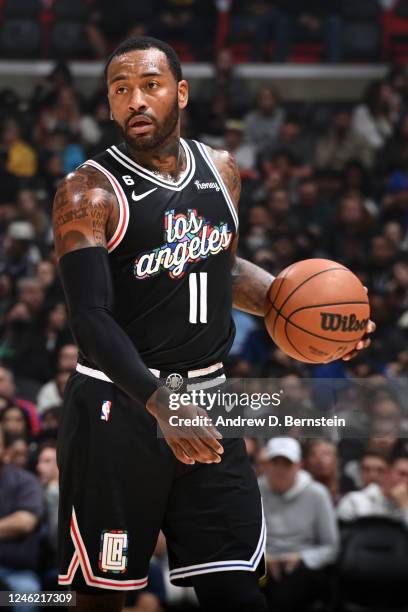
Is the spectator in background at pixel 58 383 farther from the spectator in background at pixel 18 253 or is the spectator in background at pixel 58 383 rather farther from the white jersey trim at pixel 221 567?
the white jersey trim at pixel 221 567

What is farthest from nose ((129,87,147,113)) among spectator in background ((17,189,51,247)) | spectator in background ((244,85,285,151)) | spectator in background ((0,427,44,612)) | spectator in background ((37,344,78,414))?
spectator in background ((244,85,285,151))

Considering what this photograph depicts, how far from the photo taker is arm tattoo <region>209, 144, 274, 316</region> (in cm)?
427

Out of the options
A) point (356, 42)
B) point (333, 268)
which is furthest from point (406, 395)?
point (356, 42)

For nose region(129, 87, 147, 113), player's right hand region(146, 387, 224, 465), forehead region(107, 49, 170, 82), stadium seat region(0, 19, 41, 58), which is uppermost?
stadium seat region(0, 19, 41, 58)

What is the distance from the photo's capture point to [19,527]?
6457 mm

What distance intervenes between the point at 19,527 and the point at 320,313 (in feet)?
10.2

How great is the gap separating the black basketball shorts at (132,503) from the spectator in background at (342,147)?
30.7ft

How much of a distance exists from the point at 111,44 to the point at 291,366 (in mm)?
6972

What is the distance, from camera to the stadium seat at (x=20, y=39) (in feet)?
46.0

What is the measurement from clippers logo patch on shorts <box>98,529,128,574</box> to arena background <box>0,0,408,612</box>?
0.75 meters

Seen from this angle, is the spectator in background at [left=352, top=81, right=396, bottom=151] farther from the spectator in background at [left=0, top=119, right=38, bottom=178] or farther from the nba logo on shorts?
the nba logo on shorts

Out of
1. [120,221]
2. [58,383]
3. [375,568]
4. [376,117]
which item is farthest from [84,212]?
[376,117]

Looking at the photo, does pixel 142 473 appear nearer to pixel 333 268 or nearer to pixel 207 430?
pixel 207 430

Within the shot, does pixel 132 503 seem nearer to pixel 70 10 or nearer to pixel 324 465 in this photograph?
pixel 324 465
